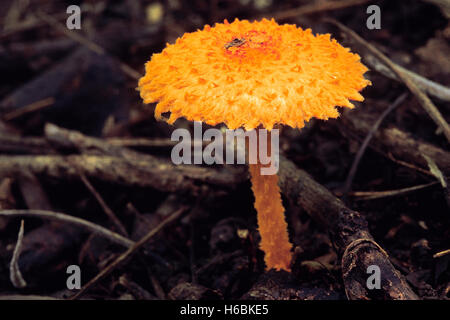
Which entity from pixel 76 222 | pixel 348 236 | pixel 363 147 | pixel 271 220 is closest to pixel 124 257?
pixel 76 222

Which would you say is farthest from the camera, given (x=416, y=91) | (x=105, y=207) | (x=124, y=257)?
(x=105, y=207)

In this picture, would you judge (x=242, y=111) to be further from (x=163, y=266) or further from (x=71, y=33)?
(x=71, y=33)

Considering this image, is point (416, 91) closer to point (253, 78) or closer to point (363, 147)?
point (363, 147)

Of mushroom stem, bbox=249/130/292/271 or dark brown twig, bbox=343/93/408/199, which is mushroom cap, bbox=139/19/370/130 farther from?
dark brown twig, bbox=343/93/408/199

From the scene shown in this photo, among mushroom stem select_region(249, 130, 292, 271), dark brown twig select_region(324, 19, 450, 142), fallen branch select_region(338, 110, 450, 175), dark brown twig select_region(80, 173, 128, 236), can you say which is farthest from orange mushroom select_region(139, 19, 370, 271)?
dark brown twig select_region(80, 173, 128, 236)

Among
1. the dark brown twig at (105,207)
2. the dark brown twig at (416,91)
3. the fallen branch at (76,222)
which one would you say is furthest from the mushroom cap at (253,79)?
the dark brown twig at (105,207)

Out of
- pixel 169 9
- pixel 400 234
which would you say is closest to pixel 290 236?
pixel 400 234

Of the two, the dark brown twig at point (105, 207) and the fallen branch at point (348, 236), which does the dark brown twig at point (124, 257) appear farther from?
the fallen branch at point (348, 236)
